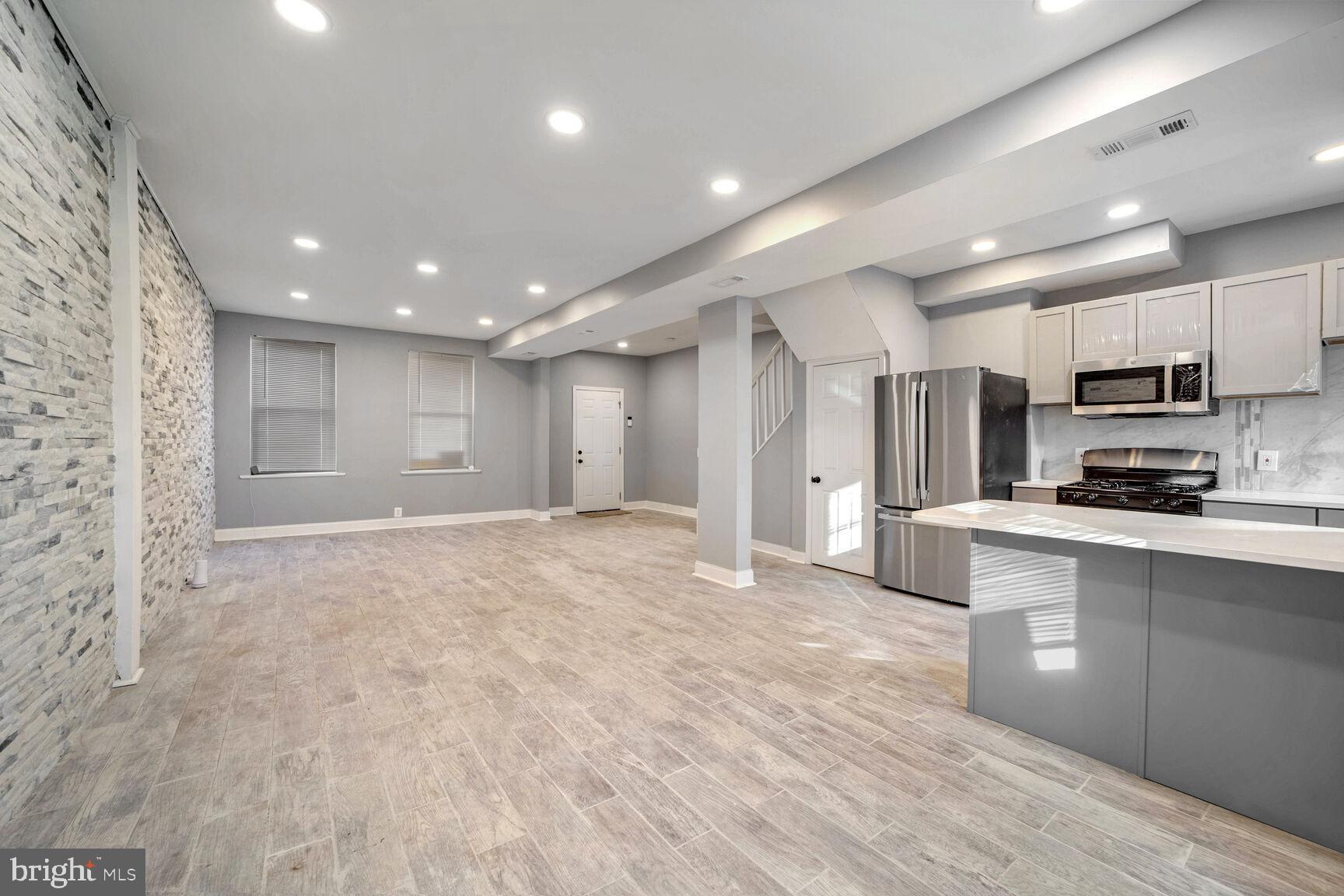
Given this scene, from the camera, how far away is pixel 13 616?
176 cm

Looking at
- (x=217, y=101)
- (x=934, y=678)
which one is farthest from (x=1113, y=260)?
(x=217, y=101)

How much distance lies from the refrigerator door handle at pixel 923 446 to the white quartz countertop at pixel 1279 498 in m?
1.65

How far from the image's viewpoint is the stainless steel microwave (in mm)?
3523

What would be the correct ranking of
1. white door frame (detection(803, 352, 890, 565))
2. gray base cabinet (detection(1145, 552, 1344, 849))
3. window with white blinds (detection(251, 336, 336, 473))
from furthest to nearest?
window with white blinds (detection(251, 336, 336, 473)) < white door frame (detection(803, 352, 890, 565)) < gray base cabinet (detection(1145, 552, 1344, 849))

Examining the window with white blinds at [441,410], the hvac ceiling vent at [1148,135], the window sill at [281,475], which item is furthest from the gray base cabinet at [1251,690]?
the window sill at [281,475]

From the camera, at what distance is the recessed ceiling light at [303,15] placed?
1.85 metres

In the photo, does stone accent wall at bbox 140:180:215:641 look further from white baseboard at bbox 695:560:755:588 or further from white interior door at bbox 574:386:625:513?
white interior door at bbox 574:386:625:513

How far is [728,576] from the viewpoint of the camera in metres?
4.71

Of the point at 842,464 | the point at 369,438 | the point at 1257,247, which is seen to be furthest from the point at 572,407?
the point at 1257,247

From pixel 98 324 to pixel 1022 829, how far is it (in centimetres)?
434

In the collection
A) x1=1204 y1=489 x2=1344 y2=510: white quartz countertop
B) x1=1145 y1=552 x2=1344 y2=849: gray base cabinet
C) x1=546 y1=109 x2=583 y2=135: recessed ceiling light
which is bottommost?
x1=1145 y1=552 x2=1344 y2=849: gray base cabinet

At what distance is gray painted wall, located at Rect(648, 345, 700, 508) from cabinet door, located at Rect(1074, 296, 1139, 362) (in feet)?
17.2

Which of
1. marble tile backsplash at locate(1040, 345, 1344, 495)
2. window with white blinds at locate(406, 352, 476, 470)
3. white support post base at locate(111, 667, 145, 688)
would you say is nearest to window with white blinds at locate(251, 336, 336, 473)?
window with white blinds at locate(406, 352, 476, 470)

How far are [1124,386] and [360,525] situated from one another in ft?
27.3
